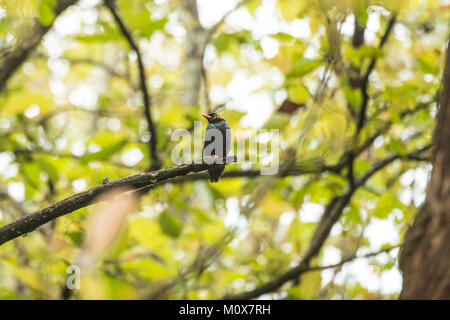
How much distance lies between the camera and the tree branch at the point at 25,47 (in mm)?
3326

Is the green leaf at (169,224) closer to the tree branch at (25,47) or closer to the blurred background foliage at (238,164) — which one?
the blurred background foliage at (238,164)

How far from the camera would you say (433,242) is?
1643mm

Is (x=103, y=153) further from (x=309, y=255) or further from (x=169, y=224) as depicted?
(x=309, y=255)

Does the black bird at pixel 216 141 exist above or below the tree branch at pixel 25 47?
below

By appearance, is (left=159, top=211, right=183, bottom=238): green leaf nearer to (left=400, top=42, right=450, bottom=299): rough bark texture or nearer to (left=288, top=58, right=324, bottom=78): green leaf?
(left=288, top=58, right=324, bottom=78): green leaf

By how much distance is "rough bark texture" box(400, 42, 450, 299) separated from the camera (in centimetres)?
159

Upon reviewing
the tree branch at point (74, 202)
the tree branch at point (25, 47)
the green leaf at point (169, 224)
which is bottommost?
the tree branch at point (74, 202)

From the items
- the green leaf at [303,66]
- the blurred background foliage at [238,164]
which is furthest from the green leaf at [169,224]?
the green leaf at [303,66]

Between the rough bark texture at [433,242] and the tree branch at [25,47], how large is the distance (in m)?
2.78

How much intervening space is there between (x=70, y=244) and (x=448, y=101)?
2.81 metres

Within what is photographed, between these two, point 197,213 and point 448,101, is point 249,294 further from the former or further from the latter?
point 448,101

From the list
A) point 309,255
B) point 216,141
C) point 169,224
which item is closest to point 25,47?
point 169,224
